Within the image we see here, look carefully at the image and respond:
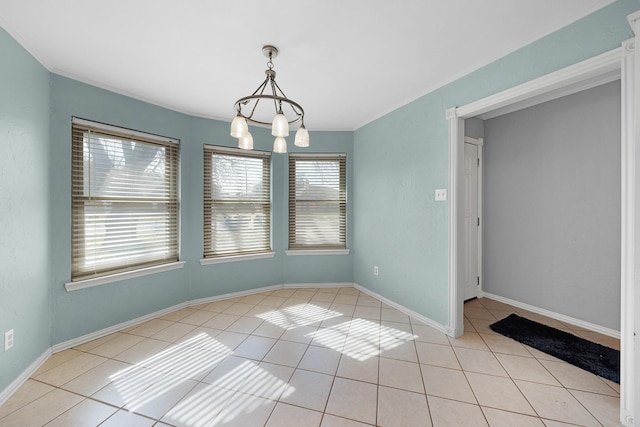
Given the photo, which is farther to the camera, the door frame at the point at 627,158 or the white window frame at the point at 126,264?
the white window frame at the point at 126,264

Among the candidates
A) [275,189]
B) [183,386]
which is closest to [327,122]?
[275,189]

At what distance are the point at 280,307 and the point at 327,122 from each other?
8.33ft

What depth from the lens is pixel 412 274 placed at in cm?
286

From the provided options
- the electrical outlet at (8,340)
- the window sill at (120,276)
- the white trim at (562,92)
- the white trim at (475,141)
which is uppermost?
the white trim at (562,92)

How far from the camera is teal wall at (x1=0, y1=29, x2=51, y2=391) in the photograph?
169 centimetres

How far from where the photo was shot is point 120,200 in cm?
256

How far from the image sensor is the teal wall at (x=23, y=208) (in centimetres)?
169

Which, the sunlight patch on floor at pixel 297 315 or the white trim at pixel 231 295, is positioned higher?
the white trim at pixel 231 295

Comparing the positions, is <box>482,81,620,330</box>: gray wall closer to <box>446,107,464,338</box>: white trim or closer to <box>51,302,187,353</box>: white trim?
<box>446,107,464,338</box>: white trim

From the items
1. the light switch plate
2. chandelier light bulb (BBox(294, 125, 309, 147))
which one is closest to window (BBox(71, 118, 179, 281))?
chandelier light bulb (BBox(294, 125, 309, 147))

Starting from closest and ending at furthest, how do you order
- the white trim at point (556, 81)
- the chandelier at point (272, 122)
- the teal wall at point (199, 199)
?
the white trim at point (556, 81), the chandelier at point (272, 122), the teal wall at point (199, 199)

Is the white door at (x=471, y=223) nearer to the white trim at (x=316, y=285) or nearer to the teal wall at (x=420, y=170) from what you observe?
the teal wall at (x=420, y=170)

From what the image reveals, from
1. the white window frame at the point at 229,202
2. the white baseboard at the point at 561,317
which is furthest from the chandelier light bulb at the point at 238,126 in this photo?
the white baseboard at the point at 561,317

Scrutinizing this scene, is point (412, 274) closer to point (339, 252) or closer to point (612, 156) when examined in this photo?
point (339, 252)
